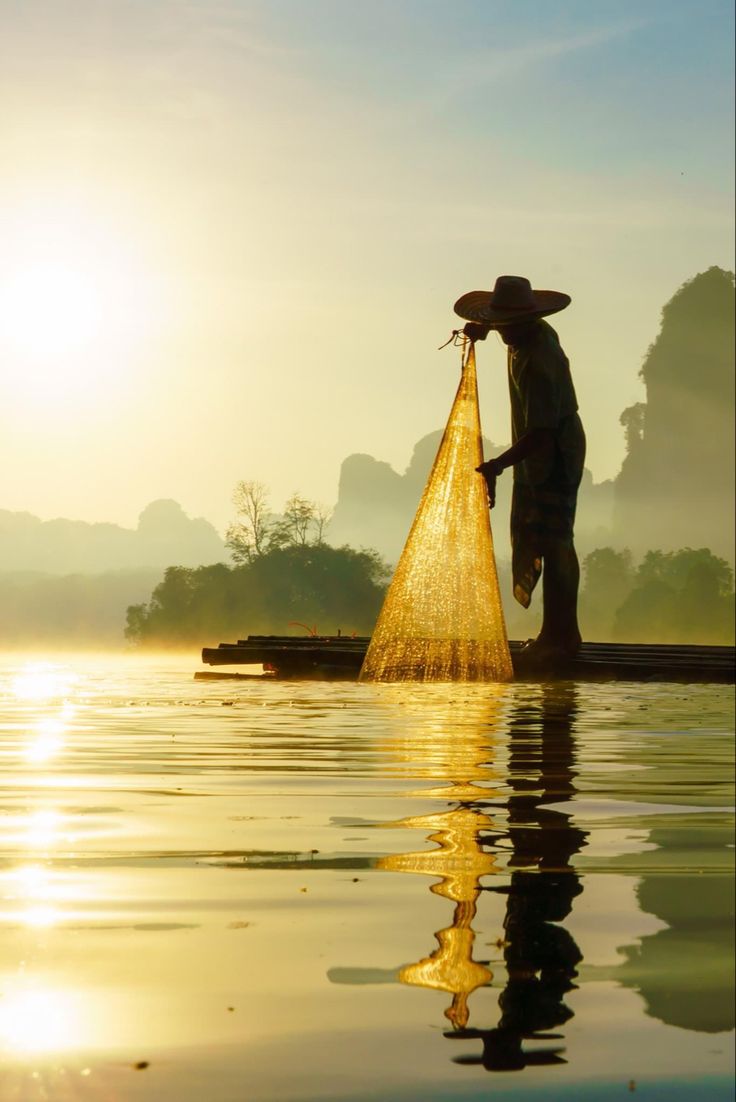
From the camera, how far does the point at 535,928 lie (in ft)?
7.40

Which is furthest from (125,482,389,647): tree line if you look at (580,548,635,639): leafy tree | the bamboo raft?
the bamboo raft

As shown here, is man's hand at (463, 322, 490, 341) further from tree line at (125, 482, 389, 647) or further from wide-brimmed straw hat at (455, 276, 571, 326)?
tree line at (125, 482, 389, 647)

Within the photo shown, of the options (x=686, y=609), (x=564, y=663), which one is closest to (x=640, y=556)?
(x=686, y=609)

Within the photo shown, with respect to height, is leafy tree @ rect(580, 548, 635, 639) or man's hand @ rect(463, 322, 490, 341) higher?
leafy tree @ rect(580, 548, 635, 639)

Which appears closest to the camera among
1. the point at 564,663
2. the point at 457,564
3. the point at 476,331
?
the point at 476,331

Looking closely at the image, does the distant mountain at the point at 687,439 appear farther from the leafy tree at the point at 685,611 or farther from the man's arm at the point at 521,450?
the man's arm at the point at 521,450

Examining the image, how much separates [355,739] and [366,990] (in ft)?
13.1

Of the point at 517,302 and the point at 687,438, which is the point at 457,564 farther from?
the point at 687,438

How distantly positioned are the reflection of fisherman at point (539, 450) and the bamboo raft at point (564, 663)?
7.8 inches

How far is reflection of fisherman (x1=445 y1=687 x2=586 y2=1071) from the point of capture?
5.58 ft

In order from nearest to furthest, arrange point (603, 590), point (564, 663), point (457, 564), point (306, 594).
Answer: point (564, 663)
point (457, 564)
point (306, 594)
point (603, 590)

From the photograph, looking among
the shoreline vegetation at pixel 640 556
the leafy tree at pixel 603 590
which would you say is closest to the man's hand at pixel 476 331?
the shoreline vegetation at pixel 640 556

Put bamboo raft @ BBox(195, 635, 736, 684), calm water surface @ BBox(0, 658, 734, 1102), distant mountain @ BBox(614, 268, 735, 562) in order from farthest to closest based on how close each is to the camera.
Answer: distant mountain @ BBox(614, 268, 735, 562) < bamboo raft @ BBox(195, 635, 736, 684) < calm water surface @ BBox(0, 658, 734, 1102)

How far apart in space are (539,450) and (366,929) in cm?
764
